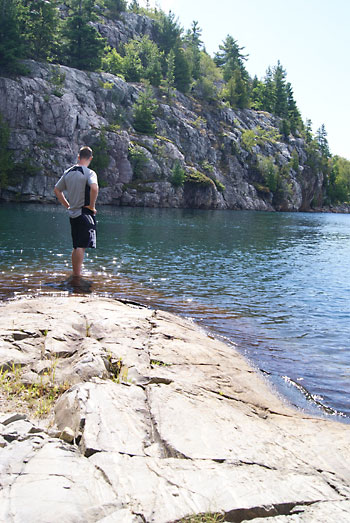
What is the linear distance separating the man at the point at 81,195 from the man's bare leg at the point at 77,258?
1.13 ft

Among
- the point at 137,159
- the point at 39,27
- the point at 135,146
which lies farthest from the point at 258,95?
the point at 39,27

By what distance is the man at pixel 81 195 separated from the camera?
1166 centimetres

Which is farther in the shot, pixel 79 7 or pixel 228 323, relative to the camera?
pixel 79 7

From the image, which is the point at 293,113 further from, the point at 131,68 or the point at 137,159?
the point at 137,159

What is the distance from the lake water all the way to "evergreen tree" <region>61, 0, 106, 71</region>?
67628mm

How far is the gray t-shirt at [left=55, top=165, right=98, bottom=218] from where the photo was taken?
11688 millimetres

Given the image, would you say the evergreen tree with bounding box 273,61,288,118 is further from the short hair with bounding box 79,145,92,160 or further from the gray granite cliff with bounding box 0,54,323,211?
the short hair with bounding box 79,145,92,160

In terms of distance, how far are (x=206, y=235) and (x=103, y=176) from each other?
4369 centimetres

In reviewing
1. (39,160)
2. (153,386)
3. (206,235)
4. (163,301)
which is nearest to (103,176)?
(39,160)

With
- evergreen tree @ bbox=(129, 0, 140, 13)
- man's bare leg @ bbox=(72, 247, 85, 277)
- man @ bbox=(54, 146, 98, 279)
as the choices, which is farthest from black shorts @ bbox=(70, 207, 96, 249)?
evergreen tree @ bbox=(129, 0, 140, 13)

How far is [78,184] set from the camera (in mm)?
11766

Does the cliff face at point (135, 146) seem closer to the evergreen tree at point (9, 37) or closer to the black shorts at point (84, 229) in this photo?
the evergreen tree at point (9, 37)

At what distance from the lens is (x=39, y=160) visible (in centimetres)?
6178

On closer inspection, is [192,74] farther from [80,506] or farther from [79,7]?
[80,506]
